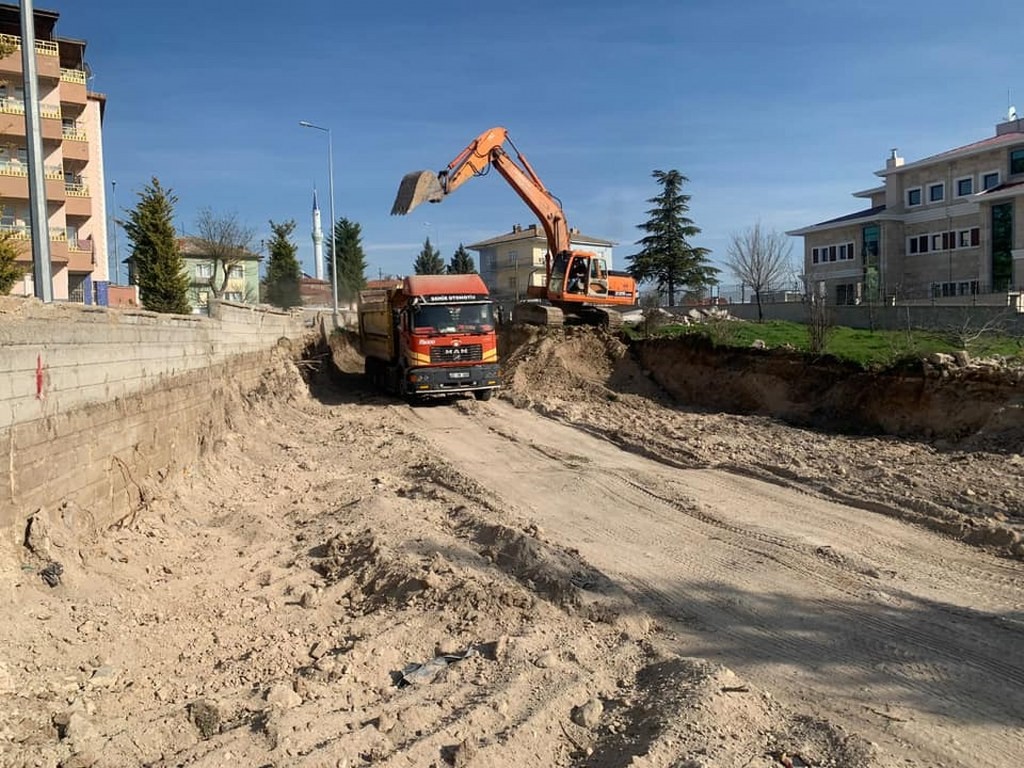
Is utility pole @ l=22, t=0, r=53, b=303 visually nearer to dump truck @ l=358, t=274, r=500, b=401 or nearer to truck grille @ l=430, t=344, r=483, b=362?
dump truck @ l=358, t=274, r=500, b=401

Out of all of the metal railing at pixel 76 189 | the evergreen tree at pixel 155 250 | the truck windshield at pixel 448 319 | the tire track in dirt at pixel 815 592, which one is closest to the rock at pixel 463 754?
the tire track in dirt at pixel 815 592

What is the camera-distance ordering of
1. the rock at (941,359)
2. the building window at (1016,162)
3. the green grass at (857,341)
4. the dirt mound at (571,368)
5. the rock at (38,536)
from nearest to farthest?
1. the rock at (38,536)
2. the rock at (941,359)
3. the green grass at (857,341)
4. the dirt mound at (571,368)
5. the building window at (1016,162)

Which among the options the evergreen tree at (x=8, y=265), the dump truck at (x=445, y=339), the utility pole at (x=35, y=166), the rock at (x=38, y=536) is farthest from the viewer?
the dump truck at (x=445, y=339)

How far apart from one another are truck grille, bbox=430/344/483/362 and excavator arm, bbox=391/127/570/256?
383 cm

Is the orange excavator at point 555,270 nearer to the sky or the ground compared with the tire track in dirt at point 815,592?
nearer to the sky

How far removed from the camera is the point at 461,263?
85.8 m

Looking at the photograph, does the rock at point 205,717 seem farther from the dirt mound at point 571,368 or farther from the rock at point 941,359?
the dirt mound at point 571,368

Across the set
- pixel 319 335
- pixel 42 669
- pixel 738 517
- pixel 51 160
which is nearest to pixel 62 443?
pixel 42 669

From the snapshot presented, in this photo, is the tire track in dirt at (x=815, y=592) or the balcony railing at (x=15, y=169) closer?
the tire track in dirt at (x=815, y=592)

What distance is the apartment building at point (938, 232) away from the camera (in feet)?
129

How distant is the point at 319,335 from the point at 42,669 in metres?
26.3

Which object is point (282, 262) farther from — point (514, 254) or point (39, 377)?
point (39, 377)

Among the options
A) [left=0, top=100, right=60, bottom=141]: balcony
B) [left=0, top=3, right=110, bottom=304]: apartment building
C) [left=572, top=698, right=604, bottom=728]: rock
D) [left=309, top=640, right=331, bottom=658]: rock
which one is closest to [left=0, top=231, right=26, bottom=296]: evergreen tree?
[left=0, top=3, right=110, bottom=304]: apartment building

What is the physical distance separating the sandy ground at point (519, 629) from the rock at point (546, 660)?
2 centimetres
